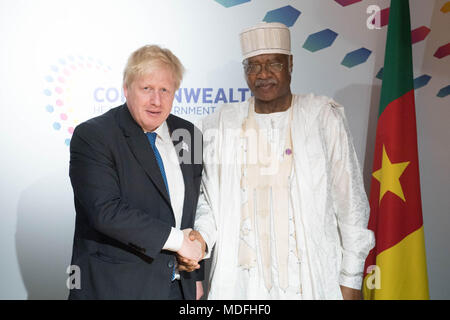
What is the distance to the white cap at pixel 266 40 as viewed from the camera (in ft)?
7.47

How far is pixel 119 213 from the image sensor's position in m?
1.96

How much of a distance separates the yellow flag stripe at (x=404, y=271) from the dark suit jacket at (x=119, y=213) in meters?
1.33

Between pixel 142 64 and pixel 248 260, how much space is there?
1060mm

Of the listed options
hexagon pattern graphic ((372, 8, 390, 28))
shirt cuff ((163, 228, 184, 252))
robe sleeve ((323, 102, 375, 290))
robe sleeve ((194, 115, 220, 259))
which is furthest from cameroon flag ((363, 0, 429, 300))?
shirt cuff ((163, 228, 184, 252))

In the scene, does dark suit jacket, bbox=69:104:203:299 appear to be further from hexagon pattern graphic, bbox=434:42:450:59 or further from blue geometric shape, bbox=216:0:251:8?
hexagon pattern graphic, bbox=434:42:450:59

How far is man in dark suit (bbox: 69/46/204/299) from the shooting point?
6.52 ft

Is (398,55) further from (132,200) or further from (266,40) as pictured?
(132,200)

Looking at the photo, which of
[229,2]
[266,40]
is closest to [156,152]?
[266,40]

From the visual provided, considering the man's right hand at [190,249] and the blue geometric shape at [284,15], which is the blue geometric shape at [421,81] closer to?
the blue geometric shape at [284,15]

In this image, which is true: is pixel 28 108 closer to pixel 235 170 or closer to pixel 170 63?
pixel 170 63

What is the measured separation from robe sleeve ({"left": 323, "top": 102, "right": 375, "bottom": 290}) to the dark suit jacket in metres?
0.83

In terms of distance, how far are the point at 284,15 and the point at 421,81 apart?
1.01 meters
